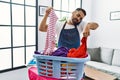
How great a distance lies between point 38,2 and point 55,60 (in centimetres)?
228

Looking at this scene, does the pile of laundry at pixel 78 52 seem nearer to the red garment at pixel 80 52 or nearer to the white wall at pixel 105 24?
the red garment at pixel 80 52

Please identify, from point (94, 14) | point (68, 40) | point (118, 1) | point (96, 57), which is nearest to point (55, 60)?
point (68, 40)

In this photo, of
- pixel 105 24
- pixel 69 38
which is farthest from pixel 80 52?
pixel 105 24

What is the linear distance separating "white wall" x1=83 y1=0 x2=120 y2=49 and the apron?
2.77 meters

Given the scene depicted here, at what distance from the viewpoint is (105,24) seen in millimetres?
3787

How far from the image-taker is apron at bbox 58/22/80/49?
1.02 m

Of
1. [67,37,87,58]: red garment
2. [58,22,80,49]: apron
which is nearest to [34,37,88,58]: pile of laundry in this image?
[67,37,87,58]: red garment

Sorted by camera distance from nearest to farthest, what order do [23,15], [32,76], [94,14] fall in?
[32,76] < [23,15] < [94,14]

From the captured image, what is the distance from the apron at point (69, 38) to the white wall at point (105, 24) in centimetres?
277

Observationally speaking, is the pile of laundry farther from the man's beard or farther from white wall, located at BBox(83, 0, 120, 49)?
white wall, located at BBox(83, 0, 120, 49)

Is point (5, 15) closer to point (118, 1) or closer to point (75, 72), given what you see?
point (75, 72)

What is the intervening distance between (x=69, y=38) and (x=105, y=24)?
9.83 ft

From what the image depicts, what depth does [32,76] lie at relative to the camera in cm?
100

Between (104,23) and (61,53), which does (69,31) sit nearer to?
(61,53)
